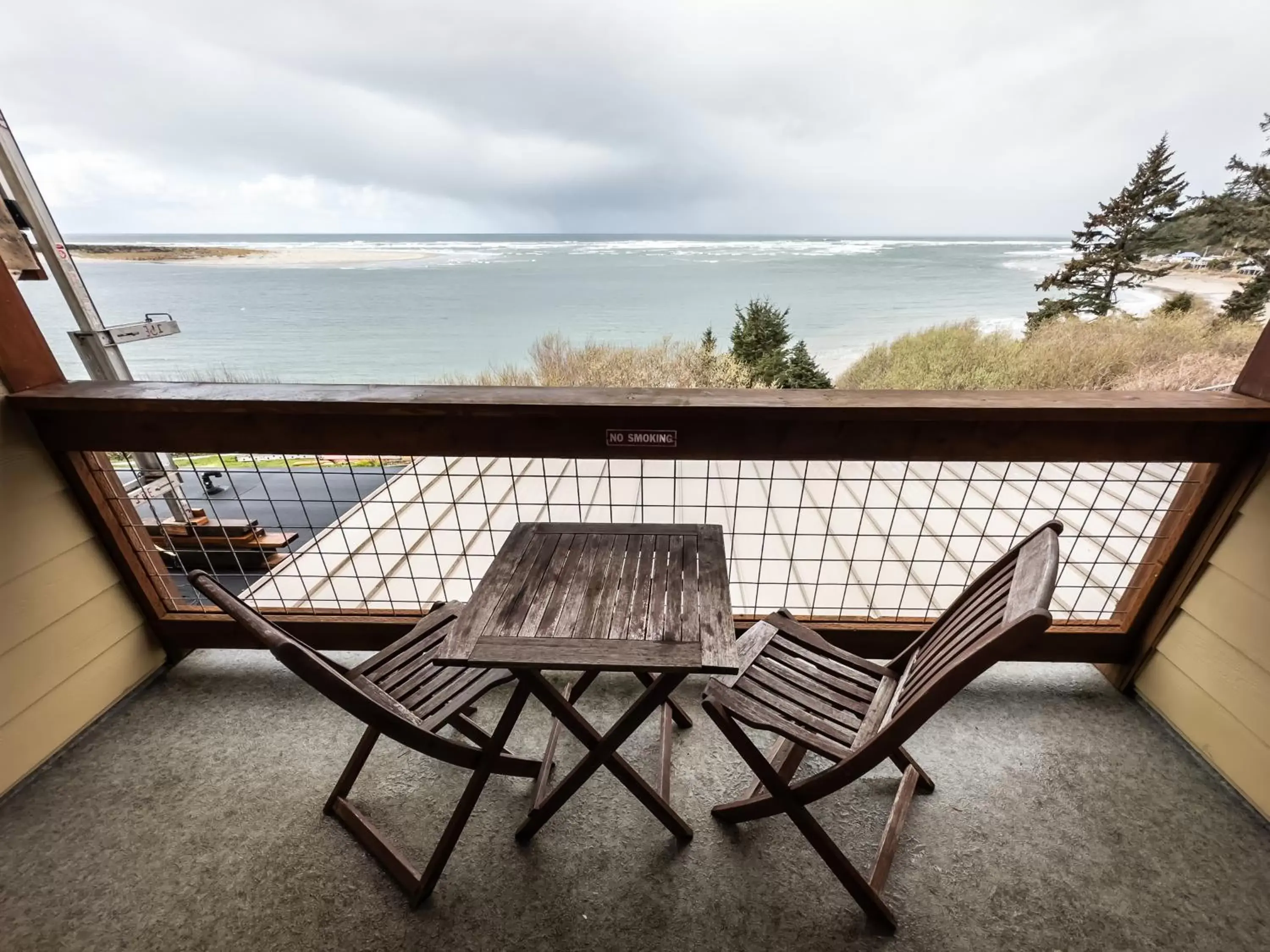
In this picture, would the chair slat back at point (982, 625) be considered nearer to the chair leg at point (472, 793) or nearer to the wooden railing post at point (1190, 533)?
the chair leg at point (472, 793)

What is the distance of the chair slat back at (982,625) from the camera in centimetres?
78

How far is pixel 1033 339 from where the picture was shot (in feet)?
13.1

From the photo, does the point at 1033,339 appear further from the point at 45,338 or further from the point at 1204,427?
the point at 45,338

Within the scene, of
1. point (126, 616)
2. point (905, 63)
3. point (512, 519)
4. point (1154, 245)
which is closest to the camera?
point (126, 616)

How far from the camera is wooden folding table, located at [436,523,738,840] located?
0.96 metres

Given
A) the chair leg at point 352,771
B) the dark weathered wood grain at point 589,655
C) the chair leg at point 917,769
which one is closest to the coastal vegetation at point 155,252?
the chair leg at point 352,771

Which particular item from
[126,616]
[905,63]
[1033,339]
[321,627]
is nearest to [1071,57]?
[905,63]

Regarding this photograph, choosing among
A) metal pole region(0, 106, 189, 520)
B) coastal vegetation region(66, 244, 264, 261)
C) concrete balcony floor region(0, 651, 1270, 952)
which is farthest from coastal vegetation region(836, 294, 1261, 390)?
coastal vegetation region(66, 244, 264, 261)

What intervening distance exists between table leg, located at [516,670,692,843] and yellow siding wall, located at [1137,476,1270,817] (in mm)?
1579

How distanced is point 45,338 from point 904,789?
110 inches

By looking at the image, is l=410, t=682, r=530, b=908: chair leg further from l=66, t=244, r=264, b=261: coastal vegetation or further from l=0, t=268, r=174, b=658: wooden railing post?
l=66, t=244, r=264, b=261: coastal vegetation

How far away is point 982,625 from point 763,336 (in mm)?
6564

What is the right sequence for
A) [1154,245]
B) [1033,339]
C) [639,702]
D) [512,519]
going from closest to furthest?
[639,702]
[512,519]
[1154,245]
[1033,339]

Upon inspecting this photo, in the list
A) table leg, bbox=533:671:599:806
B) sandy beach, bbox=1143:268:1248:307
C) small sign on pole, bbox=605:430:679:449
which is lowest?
table leg, bbox=533:671:599:806
